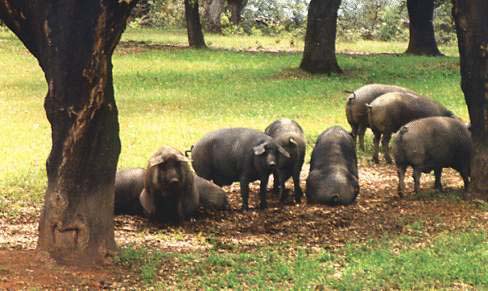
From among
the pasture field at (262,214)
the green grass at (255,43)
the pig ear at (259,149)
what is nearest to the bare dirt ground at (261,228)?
the pasture field at (262,214)

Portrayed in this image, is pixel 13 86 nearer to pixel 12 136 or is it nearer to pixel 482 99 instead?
pixel 12 136

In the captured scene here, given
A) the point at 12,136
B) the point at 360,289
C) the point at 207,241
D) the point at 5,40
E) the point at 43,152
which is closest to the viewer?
the point at 360,289

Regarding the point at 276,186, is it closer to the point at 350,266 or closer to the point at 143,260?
the point at 350,266

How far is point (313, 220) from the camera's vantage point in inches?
484

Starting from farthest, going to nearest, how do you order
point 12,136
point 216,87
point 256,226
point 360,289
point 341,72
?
point 341,72 → point 216,87 → point 12,136 → point 256,226 → point 360,289

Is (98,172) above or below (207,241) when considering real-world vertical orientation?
above

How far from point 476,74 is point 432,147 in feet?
3.98

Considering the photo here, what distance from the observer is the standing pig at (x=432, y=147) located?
13.4 meters

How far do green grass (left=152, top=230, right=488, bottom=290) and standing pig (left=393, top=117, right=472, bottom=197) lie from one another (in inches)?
105

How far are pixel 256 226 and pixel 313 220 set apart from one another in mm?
749

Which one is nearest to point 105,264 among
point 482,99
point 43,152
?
point 482,99

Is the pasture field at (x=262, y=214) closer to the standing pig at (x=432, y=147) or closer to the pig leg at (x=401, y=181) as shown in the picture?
the pig leg at (x=401, y=181)

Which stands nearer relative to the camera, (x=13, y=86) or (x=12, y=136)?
(x=12, y=136)

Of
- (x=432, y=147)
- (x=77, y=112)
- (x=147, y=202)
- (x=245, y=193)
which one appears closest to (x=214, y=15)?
(x=432, y=147)
